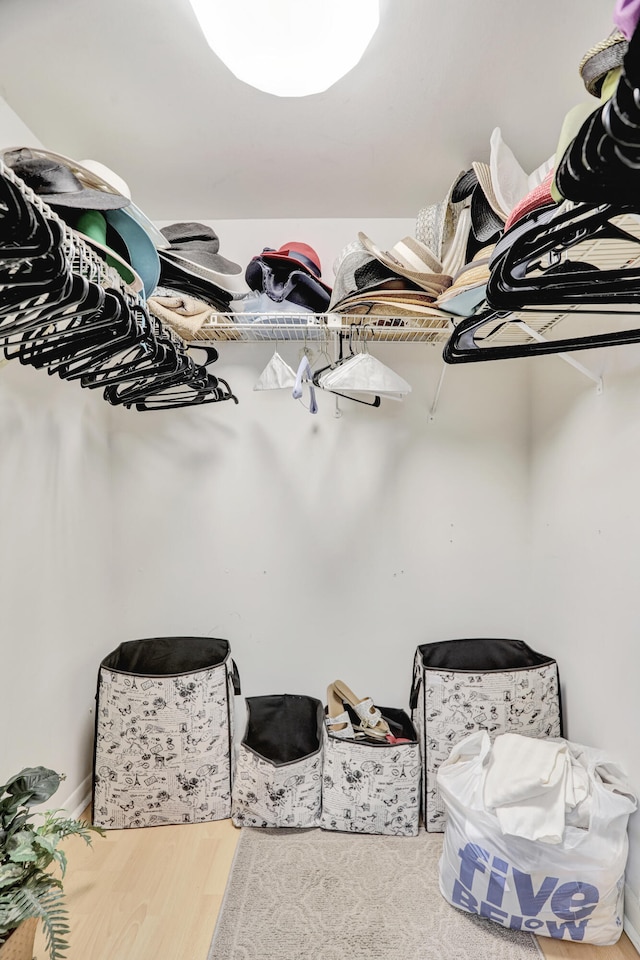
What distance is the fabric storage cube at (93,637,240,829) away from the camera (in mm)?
1804

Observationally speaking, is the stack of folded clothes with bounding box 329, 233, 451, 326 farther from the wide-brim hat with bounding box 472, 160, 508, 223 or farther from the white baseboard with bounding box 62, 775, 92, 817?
the white baseboard with bounding box 62, 775, 92, 817

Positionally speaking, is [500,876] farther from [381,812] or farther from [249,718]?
[249,718]

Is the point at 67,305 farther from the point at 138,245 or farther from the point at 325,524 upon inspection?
the point at 325,524

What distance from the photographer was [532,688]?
179 centimetres

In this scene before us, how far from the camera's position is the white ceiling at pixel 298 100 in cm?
122

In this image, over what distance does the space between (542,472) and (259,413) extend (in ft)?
3.86

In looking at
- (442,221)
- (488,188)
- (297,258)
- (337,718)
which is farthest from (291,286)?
(337,718)

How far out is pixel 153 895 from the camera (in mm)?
1541

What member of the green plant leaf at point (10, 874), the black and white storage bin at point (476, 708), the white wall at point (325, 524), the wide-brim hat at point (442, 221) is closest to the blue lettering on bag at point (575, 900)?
the black and white storage bin at point (476, 708)

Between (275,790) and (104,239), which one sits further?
(275,790)

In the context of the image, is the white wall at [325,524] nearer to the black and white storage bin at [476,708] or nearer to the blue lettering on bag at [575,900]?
the black and white storage bin at [476,708]

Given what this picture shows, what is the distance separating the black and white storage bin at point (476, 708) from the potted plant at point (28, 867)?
115 centimetres

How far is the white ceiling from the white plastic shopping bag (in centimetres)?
196

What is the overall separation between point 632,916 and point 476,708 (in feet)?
2.10
